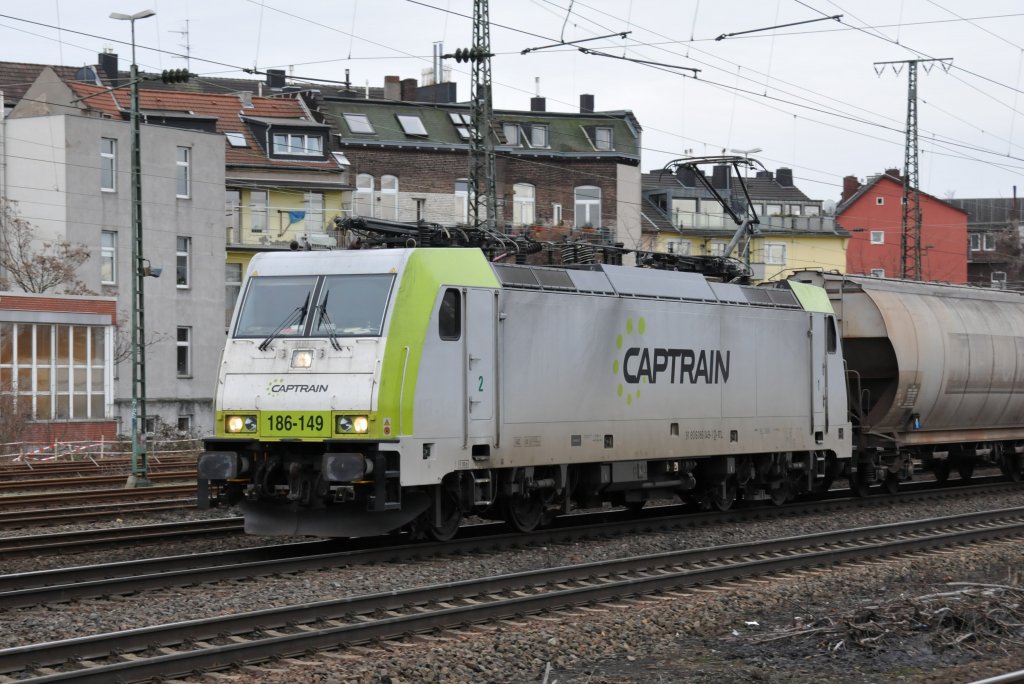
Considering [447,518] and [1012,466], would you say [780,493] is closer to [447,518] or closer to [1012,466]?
[447,518]

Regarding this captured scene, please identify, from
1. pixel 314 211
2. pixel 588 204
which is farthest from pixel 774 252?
pixel 314 211

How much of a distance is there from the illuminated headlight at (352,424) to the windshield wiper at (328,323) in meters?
0.82

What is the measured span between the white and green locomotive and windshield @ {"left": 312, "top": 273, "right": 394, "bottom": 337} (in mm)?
18

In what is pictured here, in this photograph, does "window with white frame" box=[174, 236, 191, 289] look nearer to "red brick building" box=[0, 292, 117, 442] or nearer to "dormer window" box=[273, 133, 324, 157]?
"dormer window" box=[273, 133, 324, 157]

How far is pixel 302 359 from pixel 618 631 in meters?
5.45

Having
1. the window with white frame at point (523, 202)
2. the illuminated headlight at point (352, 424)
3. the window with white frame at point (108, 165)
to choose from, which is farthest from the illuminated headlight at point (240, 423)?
the window with white frame at point (523, 202)

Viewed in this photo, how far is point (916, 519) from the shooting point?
21.2m

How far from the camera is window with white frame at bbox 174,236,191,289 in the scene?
159ft

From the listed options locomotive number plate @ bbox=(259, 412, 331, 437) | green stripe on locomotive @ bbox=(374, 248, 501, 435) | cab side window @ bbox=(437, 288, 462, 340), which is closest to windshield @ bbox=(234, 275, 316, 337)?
locomotive number plate @ bbox=(259, 412, 331, 437)

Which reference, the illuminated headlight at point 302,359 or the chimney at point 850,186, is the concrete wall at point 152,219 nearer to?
the illuminated headlight at point 302,359

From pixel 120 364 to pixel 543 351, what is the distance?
3237 centimetres

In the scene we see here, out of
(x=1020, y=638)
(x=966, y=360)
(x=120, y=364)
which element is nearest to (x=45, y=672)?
(x=1020, y=638)

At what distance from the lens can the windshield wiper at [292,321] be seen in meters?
15.8

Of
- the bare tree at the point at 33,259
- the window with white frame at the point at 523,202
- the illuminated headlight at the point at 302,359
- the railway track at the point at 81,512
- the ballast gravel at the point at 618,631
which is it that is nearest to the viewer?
the ballast gravel at the point at 618,631
